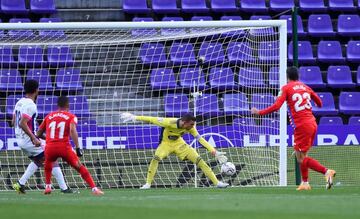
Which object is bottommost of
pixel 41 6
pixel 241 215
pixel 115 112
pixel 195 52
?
pixel 241 215

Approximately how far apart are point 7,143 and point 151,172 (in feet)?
10.6

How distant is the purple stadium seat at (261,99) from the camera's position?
1997 cm

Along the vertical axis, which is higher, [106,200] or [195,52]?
[195,52]

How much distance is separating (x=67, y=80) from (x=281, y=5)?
26.2ft

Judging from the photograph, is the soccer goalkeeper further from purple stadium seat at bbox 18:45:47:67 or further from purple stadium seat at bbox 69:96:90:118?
purple stadium seat at bbox 18:45:47:67

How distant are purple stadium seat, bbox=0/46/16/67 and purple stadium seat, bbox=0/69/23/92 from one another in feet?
0.62

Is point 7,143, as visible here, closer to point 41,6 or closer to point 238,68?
point 238,68

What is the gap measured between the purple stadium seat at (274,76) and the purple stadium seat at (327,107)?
12.8ft

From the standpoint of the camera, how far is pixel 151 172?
1877cm

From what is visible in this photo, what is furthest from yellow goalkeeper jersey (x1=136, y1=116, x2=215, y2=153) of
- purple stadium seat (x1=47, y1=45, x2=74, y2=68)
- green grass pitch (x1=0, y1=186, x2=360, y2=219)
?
green grass pitch (x1=0, y1=186, x2=360, y2=219)

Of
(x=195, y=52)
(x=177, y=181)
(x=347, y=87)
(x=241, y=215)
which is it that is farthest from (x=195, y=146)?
(x=241, y=215)

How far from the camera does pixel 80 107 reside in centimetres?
2053

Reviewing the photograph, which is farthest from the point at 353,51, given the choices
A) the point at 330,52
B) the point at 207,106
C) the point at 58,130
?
the point at 58,130

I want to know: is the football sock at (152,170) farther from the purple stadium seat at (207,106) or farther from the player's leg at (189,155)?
the purple stadium seat at (207,106)
